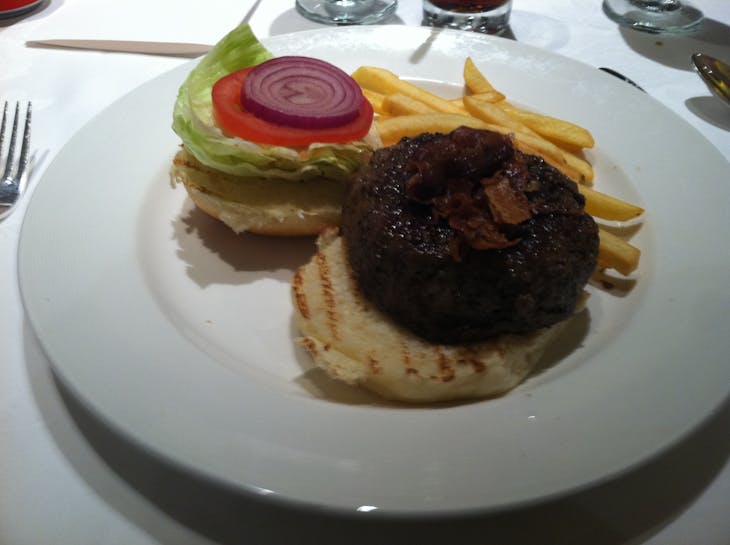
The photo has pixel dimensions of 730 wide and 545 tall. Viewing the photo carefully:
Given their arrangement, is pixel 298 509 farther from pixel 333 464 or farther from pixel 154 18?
pixel 154 18

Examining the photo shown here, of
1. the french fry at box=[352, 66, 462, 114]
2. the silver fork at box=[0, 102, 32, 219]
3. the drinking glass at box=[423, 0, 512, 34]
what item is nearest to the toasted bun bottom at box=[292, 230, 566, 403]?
the french fry at box=[352, 66, 462, 114]

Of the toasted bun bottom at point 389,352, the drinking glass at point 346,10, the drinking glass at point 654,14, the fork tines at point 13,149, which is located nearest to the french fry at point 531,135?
the toasted bun bottom at point 389,352

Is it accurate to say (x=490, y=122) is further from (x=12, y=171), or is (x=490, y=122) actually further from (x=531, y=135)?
(x=12, y=171)

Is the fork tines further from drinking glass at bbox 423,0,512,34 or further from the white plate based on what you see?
drinking glass at bbox 423,0,512,34

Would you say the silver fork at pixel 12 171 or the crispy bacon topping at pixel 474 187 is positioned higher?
the crispy bacon topping at pixel 474 187

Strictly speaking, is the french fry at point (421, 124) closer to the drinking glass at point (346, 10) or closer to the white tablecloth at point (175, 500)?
the white tablecloth at point (175, 500)

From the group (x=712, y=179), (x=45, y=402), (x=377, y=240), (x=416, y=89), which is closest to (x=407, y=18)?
(x=416, y=89)
